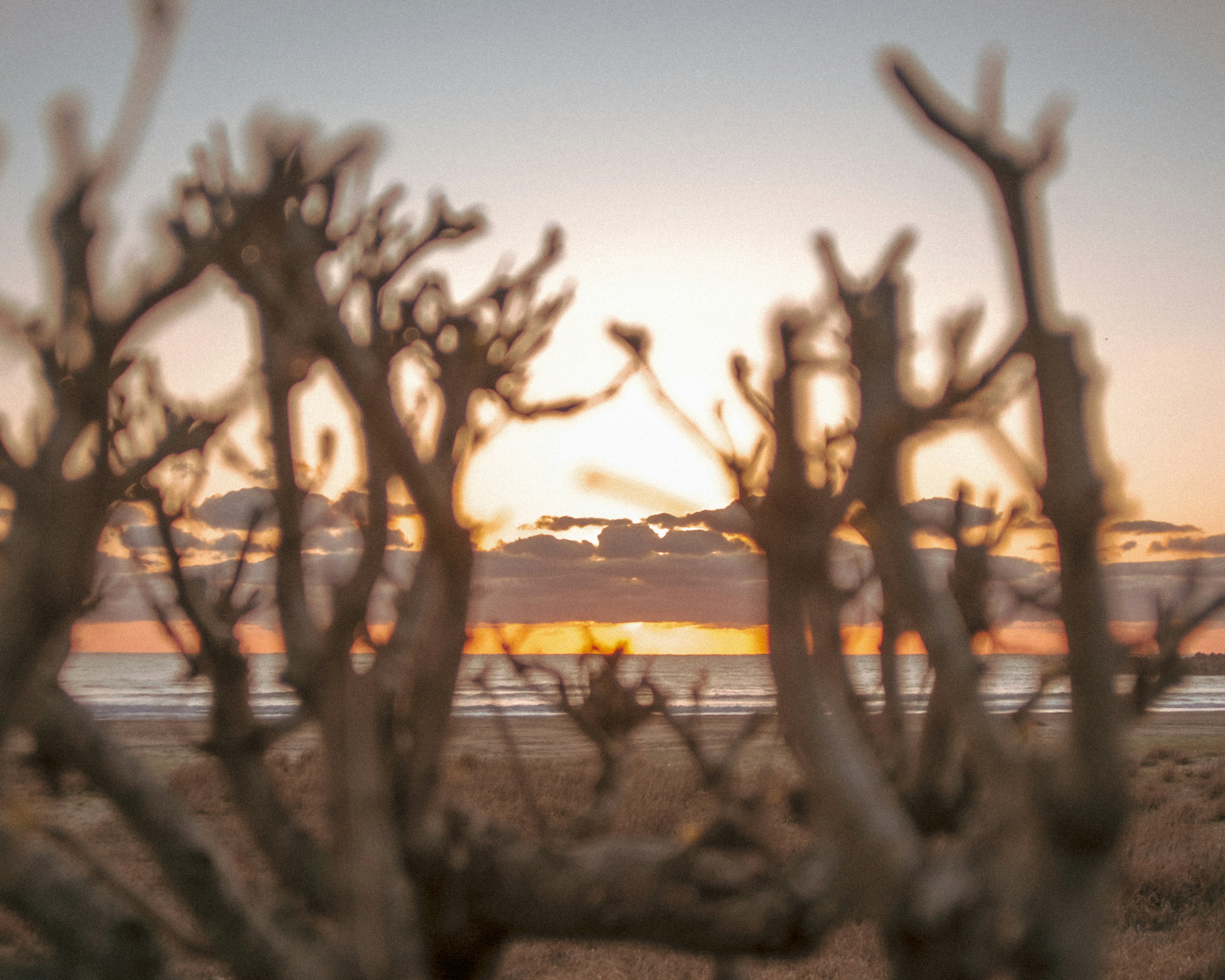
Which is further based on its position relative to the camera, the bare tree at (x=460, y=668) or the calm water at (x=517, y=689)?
the calm water at (x=517, y=689)

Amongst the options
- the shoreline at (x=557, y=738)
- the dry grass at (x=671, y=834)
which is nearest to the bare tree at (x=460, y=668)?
the dry grass at (x=671, y=834)

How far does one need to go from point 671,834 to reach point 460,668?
44.5ft

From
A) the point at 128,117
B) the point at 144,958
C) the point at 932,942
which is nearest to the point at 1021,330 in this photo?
the point at 932,942

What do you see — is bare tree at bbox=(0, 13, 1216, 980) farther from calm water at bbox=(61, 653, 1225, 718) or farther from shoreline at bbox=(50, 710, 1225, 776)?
shoreline at bbox=(50, 710, 1225, 776)

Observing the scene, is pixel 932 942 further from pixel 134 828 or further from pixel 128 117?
pixel 128 117

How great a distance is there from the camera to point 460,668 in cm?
262

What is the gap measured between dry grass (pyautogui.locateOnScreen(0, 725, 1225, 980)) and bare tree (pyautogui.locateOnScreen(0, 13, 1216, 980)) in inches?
11.2

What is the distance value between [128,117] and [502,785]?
19.5m

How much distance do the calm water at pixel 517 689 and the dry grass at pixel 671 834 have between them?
147 cm

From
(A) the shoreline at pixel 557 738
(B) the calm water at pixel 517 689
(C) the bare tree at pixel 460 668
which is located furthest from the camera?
(A) the shoreline at pixel 557 738

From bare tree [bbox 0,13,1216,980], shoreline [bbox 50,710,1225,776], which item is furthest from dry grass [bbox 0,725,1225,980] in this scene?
shoreline [bbox 50,710,1225,776]

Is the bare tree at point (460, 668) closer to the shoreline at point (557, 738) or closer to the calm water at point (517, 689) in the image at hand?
the calm water at point (517, 689)

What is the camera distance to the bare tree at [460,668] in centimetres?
156

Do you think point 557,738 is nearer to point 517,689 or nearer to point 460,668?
point 517,689
